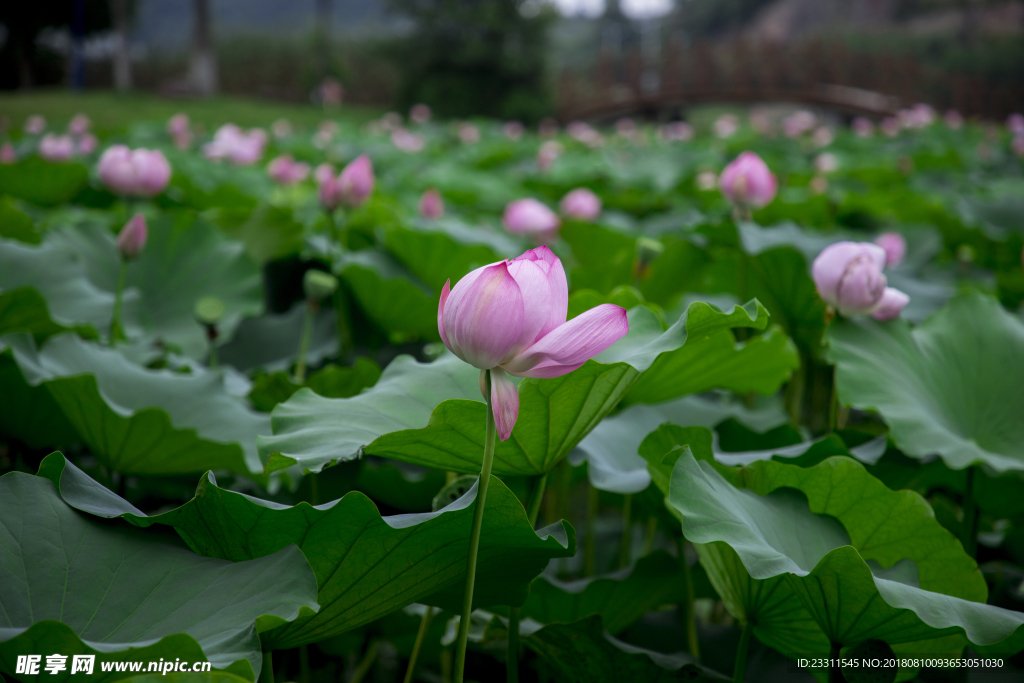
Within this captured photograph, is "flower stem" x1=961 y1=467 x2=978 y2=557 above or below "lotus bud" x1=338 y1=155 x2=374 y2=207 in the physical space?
below

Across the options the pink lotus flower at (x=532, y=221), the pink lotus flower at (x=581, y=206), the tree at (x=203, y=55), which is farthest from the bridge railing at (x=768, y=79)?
the pink lotus flower at (x=532, y=221)

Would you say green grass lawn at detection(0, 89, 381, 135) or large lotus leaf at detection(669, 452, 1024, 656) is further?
green grass lawn at detection(0, 89, 381, 135)

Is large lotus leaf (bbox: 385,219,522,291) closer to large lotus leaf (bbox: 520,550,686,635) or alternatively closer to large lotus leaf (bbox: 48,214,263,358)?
large lotus leaf (bbox: 48,214,263,358)

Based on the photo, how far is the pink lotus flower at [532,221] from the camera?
1.89m

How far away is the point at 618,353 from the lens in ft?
2.57

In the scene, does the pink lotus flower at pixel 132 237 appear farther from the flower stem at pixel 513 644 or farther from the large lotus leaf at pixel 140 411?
the flower stem at pixel 513 644

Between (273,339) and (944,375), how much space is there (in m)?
1.17

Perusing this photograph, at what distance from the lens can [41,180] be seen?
2449 millimetres

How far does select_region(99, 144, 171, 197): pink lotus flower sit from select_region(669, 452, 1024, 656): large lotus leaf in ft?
4.70

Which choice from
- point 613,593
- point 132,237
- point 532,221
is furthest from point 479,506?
point 532,221

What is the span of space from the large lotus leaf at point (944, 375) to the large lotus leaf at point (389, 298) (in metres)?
0.66

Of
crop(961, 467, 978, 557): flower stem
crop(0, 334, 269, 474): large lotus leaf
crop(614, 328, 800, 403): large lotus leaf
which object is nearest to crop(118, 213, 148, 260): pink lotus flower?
crop(0, 334, 269, 474): large lotus leaf

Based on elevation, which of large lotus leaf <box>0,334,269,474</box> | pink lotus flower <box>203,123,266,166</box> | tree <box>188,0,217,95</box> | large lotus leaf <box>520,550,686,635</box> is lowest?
tree <box>188,0,217,95</box>

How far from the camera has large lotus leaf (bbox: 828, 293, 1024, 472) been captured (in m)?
0.94
